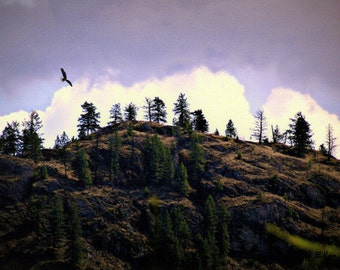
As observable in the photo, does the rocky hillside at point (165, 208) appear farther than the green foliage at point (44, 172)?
No

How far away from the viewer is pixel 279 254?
63.6m

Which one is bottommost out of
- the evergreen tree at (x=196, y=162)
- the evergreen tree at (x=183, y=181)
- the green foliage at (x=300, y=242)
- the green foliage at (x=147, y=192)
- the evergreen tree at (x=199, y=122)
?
the green foliage at (x=300, y=242)

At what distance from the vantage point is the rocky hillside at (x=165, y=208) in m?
57.8

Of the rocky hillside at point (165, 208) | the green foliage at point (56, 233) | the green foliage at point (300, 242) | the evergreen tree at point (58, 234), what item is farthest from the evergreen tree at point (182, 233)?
the evergreen tree at point (58, 234)

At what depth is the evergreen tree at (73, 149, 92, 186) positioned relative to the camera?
7588cm

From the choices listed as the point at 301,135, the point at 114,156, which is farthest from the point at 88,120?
the point at 301,135

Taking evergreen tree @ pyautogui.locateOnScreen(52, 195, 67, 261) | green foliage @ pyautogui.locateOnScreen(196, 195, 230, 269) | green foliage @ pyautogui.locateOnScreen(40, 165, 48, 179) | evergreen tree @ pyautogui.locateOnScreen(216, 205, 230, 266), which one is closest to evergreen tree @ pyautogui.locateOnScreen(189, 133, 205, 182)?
green foliage @ pyautogui.locateOnScreen(196, 195, 230, 269)

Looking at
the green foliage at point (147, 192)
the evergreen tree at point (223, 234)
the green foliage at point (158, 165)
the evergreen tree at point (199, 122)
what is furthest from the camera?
the evergreen tree at point (199, 122)

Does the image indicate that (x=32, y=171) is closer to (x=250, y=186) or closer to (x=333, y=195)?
(x=250, y=186)

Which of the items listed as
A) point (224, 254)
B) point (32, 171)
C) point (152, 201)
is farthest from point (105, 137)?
point (224, 254)

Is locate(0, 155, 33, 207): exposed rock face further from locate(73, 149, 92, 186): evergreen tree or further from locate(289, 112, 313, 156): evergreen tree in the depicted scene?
locate(289, 112, 313, 156): evergreen tree

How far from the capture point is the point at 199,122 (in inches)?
4535

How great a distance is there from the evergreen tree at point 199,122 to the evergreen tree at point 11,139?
57.7 m

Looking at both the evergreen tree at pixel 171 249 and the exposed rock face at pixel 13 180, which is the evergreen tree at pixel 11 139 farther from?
the evergreen tree at pixel 171 249
